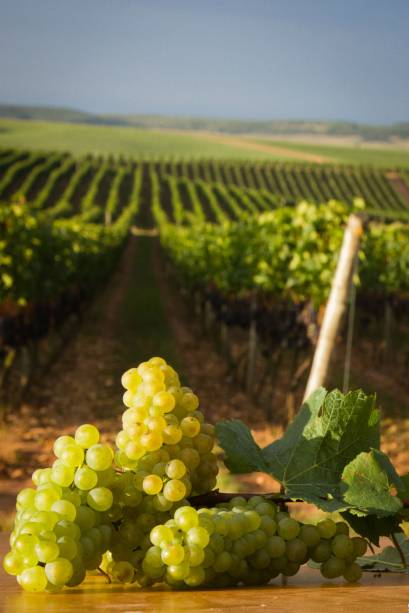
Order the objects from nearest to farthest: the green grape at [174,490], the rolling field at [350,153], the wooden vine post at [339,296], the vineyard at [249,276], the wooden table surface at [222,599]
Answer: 1. the wooden table surface at [222,599]
2. the green grape at [174,490]
3. the wooden vine post at [339,296]
4. the vineyard at [249,276]
5. the rolling field at [350,153]

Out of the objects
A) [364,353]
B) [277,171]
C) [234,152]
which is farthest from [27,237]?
[234,152]

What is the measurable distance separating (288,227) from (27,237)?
313 centimetres

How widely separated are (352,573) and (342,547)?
0.04m

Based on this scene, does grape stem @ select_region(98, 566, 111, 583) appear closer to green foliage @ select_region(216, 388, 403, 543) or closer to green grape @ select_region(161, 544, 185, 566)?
green grape @ select_region(161, 544, 185, 566)

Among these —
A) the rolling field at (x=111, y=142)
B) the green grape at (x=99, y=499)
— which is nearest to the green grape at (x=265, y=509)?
the green grape at (x=99, y=499)

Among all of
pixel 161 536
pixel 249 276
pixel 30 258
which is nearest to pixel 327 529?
pixel 161 536

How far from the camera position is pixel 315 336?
887 centimetres

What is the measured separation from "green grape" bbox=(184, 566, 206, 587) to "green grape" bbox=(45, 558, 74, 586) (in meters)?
0.15

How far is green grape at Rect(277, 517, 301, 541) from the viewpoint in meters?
1.03

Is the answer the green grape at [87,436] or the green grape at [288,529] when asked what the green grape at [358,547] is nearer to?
the green grape at [288,529]

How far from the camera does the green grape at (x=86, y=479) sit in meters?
0.98

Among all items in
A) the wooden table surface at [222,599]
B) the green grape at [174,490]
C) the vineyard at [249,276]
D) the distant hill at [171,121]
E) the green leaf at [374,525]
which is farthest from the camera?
the distant hill at [171,121]

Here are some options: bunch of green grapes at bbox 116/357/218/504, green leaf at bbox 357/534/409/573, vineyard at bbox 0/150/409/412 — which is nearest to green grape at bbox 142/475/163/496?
bunch of green grapes at bbox 116/357/218/504

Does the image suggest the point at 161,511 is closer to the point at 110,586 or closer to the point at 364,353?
the point at 110,586
